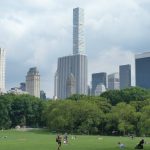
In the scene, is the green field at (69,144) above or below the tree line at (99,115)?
below

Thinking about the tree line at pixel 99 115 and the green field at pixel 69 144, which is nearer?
the green field at pixel 69 144

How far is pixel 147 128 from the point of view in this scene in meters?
72.0

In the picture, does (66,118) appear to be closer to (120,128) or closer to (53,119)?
(53,119)

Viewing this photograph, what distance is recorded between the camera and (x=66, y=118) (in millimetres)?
107625

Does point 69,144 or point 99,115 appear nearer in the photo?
point 69,144

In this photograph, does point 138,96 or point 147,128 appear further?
point 138,96

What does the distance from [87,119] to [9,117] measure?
38.3m

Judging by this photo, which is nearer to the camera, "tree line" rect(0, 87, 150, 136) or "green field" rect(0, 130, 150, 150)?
"green field" rect(0, 130, 150, 150)

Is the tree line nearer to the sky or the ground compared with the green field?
nearer to the sky

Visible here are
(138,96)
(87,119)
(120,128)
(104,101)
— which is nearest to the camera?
(120,128)

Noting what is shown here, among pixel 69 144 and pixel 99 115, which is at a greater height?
pixel 99 115

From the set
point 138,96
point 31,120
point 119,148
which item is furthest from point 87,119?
point 119,148

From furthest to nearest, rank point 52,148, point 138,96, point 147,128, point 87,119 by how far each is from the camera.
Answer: point 138,96, point 87,119, point 147,128, point 52,148

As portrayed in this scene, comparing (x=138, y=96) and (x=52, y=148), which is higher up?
(x=138, y=96)
